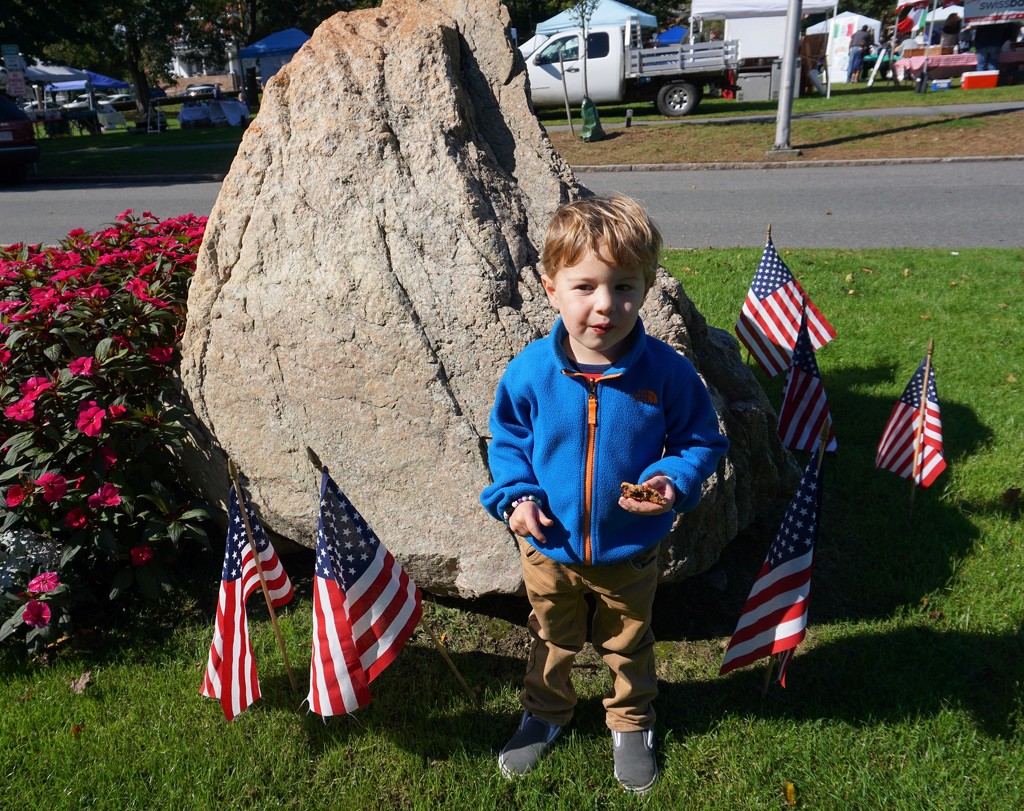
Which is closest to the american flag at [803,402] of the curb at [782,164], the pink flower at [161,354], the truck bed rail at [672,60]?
the pink flower at [161,354]

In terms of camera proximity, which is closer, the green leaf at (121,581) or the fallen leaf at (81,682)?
the fallen leaf at (81,682)

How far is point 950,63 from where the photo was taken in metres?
26.2

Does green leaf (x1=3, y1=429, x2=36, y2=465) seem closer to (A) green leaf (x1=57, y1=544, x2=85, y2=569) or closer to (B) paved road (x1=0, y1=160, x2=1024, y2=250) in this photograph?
(A) green leaf (x1=57, y1=544, x2=85, y2=569)

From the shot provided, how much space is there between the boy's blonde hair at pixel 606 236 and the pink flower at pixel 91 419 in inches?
76.9

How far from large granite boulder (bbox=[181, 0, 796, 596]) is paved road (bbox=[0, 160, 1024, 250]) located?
18.7 ft

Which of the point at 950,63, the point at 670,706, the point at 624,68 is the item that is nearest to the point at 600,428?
the point at 670,706

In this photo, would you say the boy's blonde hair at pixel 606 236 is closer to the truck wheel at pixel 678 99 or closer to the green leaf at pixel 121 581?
the green leaf at pixel 121 581

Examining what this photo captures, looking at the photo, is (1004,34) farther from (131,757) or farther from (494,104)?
(131,757)

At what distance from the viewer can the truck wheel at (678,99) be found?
20.7m

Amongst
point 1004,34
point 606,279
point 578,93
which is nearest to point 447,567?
point 606,279

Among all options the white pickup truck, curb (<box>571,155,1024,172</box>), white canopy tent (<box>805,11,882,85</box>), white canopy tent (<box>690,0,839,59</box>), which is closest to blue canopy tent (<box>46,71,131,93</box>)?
the white pickup truck

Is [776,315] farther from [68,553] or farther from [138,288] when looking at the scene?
[68,553]

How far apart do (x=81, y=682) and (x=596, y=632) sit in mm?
1974

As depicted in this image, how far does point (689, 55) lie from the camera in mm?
21141
